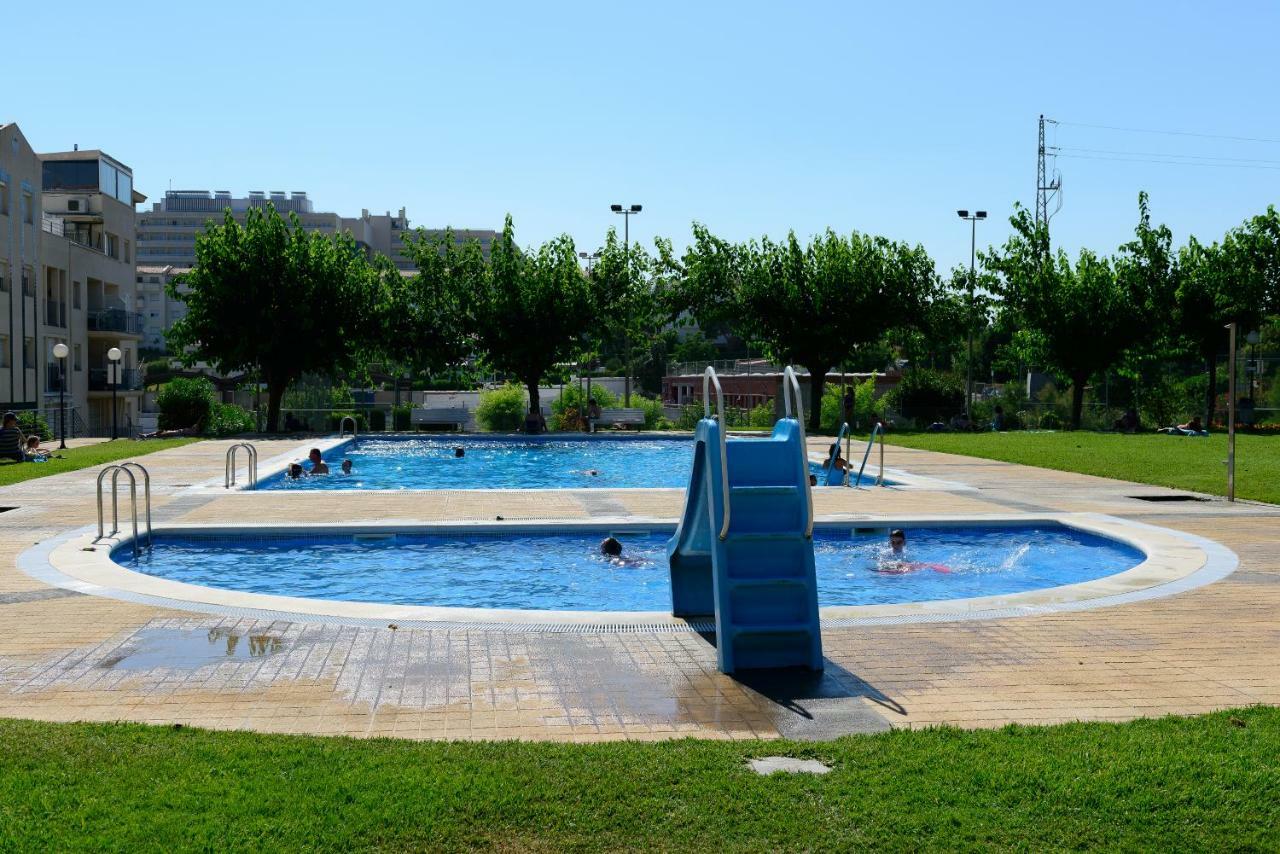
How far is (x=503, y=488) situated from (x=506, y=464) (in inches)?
311

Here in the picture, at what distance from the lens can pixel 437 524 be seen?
47.2 ft

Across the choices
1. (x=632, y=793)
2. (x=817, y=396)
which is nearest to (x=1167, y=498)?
(x=632, y=793)

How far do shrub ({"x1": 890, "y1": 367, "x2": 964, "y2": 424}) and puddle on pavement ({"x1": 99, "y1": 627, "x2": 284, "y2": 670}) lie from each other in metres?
36.1

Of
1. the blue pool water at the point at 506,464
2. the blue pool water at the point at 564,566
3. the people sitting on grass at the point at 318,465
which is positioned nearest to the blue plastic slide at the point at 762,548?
the blue pool water at the point at 564,566

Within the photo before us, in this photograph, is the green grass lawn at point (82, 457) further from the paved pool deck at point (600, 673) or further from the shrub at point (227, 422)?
the paved pool deck at point (600, 673)

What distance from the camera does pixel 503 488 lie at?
20859 mm

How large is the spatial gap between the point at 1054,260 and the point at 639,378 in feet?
214

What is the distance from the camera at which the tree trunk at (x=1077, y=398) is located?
41062 mm

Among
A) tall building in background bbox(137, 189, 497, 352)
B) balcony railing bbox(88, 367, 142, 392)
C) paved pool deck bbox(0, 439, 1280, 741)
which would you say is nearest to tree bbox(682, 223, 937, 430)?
balcony railing bbox(88, 367, 142, 392)

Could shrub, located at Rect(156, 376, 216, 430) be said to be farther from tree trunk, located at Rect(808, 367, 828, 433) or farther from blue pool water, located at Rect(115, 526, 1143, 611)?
blue pool water, located at Rect(115, 526, 1143, 611)

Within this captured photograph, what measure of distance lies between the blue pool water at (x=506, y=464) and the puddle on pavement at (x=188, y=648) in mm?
12024

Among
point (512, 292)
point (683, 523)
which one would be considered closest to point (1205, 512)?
point (683, 523)

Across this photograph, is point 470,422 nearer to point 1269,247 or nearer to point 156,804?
point 1269,247

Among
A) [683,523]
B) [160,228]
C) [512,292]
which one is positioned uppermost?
[160,228]
